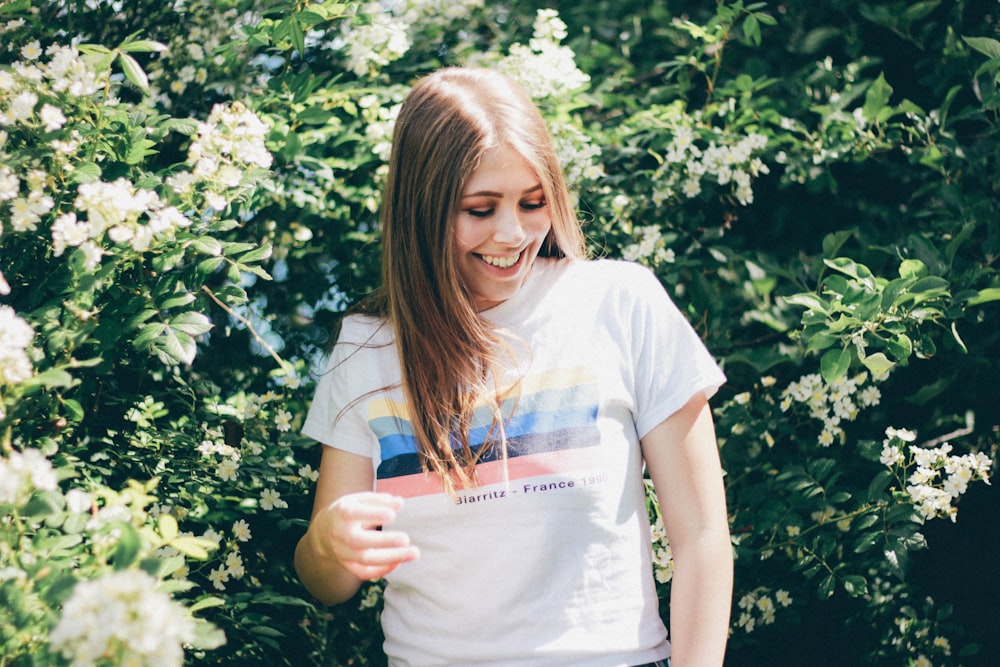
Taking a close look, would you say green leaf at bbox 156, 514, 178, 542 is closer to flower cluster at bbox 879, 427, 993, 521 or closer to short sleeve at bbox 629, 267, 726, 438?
short sleeve at bbox 629, 267, 726, 438

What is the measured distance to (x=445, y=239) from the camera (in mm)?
1506

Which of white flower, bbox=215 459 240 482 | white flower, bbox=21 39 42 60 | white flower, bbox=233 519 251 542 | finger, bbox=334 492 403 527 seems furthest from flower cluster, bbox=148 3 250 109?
finger, bbox=334 492 403 527

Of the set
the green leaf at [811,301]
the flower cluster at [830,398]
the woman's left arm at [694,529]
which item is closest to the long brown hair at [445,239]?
the woman's left arm at [694,529]

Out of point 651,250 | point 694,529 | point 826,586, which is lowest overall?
point 826,586

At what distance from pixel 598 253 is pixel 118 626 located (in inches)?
60.4

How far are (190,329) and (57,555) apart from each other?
0.42m

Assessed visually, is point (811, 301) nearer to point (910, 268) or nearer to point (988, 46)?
point (910, 268)

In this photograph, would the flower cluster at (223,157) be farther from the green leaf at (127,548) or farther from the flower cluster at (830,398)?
the flower cluster at (830,398)

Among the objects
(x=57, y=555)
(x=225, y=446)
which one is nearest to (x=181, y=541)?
(x=57, y=555)

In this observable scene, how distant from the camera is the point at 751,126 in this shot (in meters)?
2.12

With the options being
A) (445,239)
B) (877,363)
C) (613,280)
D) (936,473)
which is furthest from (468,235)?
(936,473)

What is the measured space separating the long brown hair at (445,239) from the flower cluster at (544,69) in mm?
511

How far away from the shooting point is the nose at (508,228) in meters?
1.46

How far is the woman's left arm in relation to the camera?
54.0 inches
